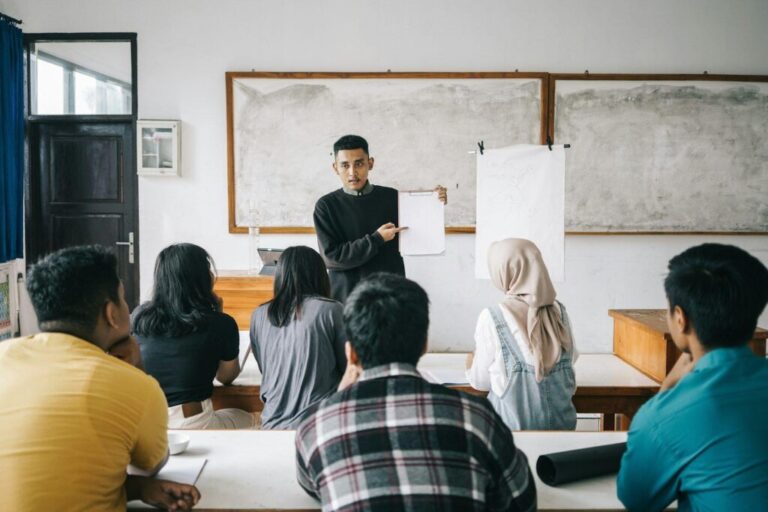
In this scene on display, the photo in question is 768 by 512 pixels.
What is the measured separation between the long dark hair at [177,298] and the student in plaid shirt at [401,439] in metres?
1.10

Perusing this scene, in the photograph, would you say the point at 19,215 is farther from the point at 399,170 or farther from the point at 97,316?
the point at 97,316

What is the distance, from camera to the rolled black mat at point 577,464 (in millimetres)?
1418

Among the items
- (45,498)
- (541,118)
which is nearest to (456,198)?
(541,118)

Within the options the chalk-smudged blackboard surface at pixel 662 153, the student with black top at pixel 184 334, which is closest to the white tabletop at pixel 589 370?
the student with black top at pixel 184 334

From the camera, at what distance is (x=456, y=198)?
16.1ft

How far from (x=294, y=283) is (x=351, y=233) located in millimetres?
1138

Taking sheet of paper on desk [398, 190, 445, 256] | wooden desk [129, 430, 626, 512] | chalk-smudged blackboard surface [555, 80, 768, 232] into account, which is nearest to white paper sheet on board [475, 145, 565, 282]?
sheet of paper on desk [398, 190, 445, 256]

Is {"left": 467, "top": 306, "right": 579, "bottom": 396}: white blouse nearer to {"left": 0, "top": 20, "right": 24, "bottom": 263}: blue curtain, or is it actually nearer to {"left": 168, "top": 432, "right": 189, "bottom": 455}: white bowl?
{"left": 168, "top": 432, "right": 189, "bottom": 455}: white bowl

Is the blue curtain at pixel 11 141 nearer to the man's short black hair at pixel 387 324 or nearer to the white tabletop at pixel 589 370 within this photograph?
the white tabletop at pixel 589 370

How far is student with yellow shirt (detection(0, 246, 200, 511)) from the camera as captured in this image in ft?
3.68

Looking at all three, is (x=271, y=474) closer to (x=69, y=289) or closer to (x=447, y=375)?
(x=69, y=289)

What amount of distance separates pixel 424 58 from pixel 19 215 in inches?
131

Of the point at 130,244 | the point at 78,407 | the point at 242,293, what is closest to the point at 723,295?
the point at 78,407

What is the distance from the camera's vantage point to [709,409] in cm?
114
